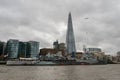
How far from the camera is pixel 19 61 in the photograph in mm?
198875

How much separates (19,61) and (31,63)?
1396 centimetres

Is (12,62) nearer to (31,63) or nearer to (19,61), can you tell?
(19,61)

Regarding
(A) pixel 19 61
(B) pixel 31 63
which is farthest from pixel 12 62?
(B) pixel 31 63

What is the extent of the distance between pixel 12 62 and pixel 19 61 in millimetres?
8328

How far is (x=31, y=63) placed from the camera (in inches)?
7854

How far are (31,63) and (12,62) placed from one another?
21.3 metres

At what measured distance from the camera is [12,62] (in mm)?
194000
